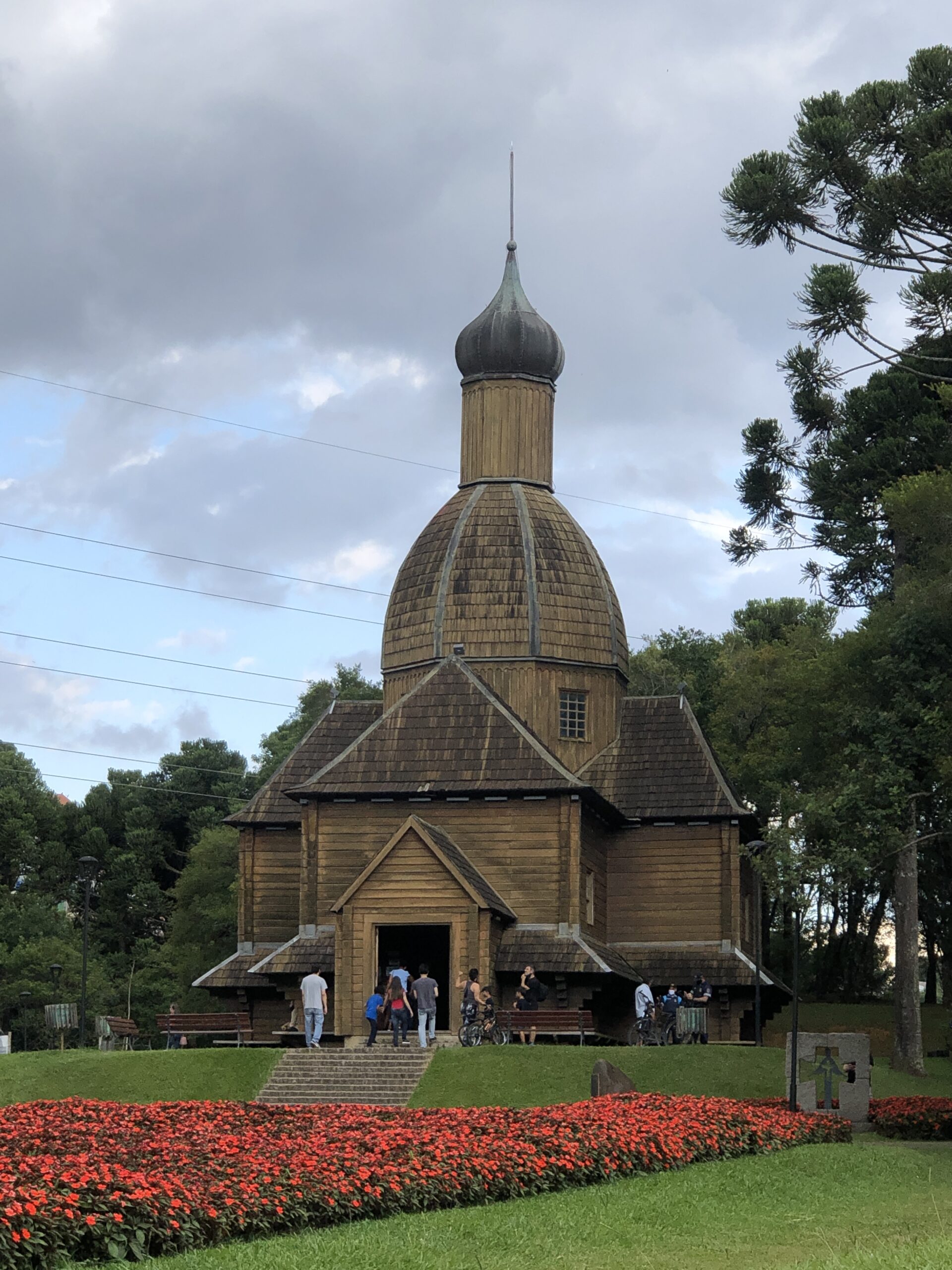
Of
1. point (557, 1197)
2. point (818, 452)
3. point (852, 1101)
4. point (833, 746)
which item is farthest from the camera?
point (818, 452)

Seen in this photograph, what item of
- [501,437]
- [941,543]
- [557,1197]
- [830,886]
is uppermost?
[501,437]

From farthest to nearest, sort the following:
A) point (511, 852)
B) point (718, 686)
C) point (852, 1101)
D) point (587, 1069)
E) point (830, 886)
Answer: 1. point (718, 686)
2. point (511, 852)
3. point (830, 886)
4. point (587, 1069)
5. point (852, 1101)

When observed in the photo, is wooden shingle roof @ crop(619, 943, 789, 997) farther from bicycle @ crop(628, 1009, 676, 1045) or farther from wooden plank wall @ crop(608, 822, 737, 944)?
bicycle @ crop(628, 1009, 676, 1045)

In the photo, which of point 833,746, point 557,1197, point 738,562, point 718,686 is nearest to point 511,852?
point 833,746

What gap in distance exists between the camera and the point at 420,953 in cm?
4278

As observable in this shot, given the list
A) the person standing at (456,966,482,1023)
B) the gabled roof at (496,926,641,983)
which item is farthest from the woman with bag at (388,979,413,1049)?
the gabled roof at (496,926,641,983)

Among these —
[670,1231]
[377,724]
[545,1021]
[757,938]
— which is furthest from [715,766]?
[670,1231]

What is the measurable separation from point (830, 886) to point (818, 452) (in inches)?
764

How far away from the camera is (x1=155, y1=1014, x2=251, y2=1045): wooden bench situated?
36.6m

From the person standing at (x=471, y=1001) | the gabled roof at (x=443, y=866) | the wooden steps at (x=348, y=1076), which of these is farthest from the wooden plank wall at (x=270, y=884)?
the wooden steps at (x=348, y=1076)

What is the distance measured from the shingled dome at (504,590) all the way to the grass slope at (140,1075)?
14124mm

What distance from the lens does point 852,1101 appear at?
28.4 metres

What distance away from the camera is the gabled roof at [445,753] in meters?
39.8

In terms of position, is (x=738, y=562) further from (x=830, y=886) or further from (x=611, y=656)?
(x=830, y=886)
